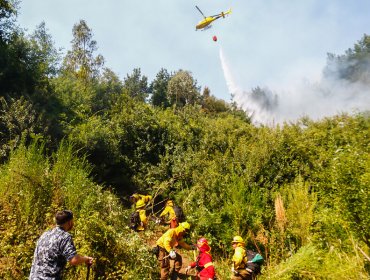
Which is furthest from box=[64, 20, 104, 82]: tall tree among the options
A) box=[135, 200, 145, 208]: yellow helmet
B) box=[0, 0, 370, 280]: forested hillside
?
box=[135, 200, 145, 208]: yellow helmet

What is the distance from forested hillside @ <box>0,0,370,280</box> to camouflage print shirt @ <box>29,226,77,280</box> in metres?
1.84

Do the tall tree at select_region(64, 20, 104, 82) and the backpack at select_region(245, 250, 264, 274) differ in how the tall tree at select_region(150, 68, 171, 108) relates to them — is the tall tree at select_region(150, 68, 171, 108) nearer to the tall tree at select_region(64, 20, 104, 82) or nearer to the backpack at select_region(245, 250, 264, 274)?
the tall tree at select_region(64, 20, 104, 82)

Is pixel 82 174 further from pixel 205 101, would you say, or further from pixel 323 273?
pixel 205 101

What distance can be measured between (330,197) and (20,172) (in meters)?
6.80

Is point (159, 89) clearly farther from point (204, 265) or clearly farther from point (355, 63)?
point (204, 265)

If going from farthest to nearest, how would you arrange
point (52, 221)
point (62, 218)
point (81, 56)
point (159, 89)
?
point (159, 89) → point (81, 56) → point (52, 221) → point (62, 218)

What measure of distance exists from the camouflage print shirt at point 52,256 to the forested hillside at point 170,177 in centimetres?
184

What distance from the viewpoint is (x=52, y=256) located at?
4410 mm

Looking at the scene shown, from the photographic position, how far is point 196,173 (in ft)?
46.1

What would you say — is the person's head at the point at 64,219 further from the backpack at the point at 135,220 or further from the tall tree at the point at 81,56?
the tall tree at the point at 81,56

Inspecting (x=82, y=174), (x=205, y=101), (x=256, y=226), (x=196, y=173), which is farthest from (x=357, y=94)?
(x=82, y=174)

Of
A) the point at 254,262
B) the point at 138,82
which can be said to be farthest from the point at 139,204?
the point at 138,82

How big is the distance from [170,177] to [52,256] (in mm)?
10750

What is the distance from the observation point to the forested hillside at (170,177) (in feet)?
21.0
